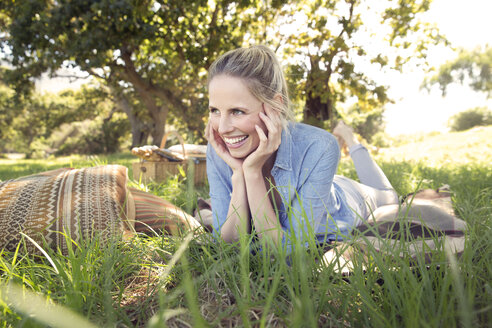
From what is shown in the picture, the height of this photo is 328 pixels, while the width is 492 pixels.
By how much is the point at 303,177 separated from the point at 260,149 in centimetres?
39

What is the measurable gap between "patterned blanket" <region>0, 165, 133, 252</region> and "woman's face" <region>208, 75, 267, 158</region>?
88 cm

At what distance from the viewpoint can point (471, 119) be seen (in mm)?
24156

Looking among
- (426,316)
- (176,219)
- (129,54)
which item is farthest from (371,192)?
(129,54)

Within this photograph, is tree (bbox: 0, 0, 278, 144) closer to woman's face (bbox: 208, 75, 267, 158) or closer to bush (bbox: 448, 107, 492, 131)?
woman's face (bbox: 208, 75, 267, 158)

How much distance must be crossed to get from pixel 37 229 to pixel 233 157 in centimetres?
129

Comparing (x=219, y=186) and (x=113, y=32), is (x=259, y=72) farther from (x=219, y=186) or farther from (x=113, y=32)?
(x=113, y=32)

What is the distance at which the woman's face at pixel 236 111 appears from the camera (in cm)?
186

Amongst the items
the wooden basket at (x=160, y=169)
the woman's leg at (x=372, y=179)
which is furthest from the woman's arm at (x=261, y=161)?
the wooden basket at (x=160, y=169)

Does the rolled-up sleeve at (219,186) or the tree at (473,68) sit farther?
the tree at (473,68)

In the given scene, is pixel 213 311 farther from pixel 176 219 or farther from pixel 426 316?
pixel 176 219

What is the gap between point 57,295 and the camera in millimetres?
1174

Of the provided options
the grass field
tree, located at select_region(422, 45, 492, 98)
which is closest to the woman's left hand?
the grass field

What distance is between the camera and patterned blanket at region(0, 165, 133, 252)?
5.99 ft

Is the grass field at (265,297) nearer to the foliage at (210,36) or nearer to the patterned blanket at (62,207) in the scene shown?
the patterned blanket at (62,207)
